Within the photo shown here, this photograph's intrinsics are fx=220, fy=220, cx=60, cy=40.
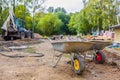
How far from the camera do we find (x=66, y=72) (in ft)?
19.5

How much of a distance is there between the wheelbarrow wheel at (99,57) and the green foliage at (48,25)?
125 feet

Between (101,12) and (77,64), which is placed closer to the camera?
(77,64)

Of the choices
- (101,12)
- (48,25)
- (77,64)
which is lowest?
(77,64)

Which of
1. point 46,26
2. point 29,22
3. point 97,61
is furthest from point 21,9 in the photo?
point 97,61

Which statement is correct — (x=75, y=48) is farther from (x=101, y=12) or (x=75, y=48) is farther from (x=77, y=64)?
(x=101, y=12)

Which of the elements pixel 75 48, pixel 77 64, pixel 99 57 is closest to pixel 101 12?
pixel 99 57

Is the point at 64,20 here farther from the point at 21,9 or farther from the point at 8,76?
the point at 8,76

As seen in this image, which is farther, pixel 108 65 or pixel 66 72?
pixel 108 65

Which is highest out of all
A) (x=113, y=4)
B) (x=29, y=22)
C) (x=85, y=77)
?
(x=113, y=4)

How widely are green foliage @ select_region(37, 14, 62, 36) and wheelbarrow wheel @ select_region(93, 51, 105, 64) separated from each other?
38063mm

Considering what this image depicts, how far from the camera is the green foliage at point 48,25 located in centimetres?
4553

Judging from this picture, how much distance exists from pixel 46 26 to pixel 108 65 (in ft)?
128

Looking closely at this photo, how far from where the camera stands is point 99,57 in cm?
725

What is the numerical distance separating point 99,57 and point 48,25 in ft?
130
